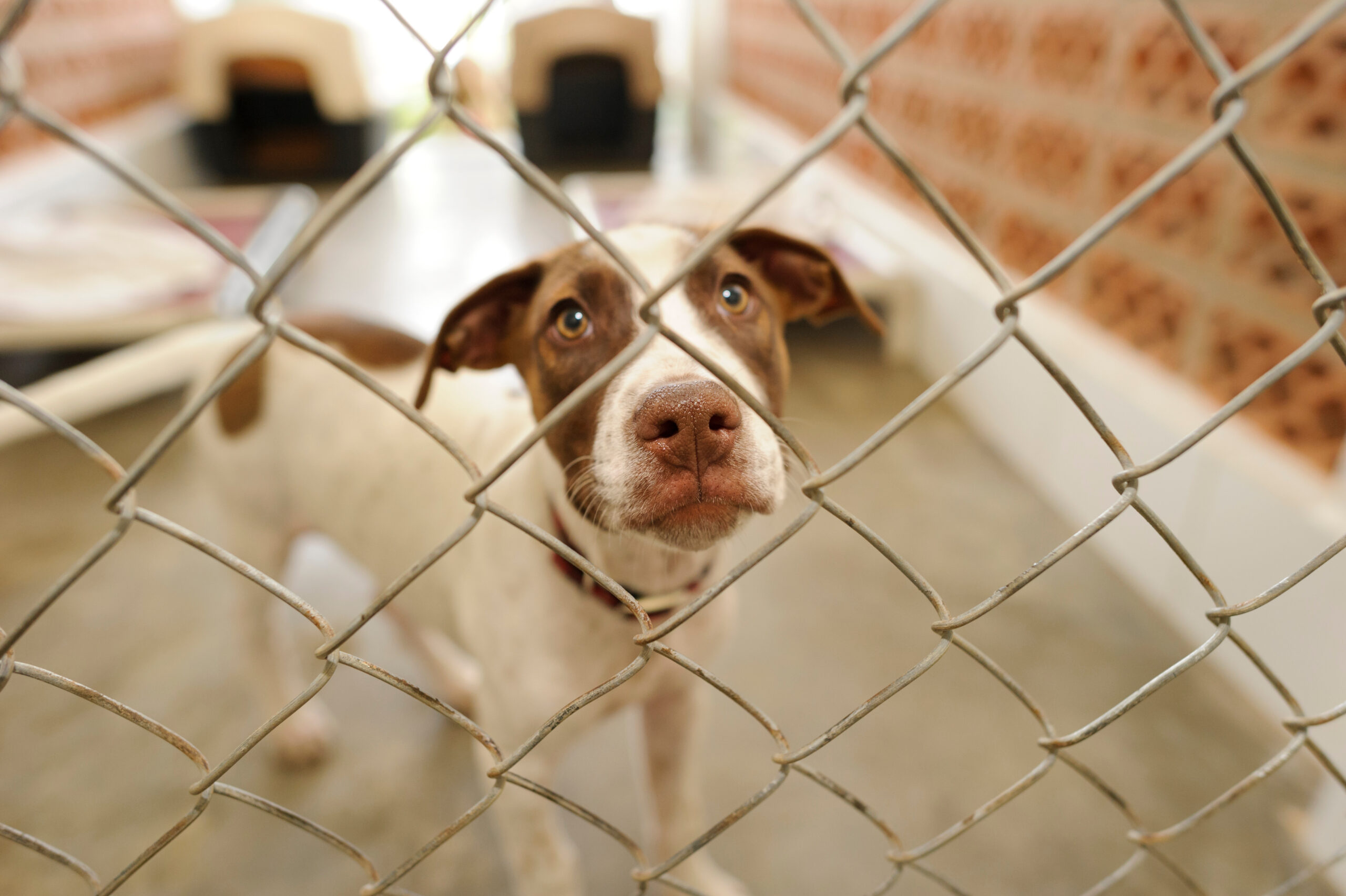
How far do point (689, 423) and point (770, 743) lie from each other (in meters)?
1.15

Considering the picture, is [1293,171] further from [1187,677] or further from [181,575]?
[181,575]

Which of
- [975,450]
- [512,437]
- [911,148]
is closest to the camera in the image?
[512,437]

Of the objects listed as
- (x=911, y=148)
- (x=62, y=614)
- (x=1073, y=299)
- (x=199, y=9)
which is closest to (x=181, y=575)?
(x=62, y=614)

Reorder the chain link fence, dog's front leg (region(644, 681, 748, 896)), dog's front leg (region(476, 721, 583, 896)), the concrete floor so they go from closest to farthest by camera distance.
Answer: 1. the chain link fence
2. dog's front leg (region(476, 721, 583, 896))
3. dog's front leg (region(644, 681, 748, 896))
4. the concrete floor

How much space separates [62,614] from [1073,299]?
292cm

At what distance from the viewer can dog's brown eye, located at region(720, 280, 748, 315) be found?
1.02 metres

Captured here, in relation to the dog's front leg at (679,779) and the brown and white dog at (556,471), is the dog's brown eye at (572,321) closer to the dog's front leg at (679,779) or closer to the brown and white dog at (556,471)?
the brown and white dog at (556,471)

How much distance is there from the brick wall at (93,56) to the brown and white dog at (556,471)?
11.9 feet

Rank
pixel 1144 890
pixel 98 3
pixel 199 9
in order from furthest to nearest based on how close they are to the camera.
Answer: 1. pixel 199 9
2. pixel 98 3
3. pixel 1144 890

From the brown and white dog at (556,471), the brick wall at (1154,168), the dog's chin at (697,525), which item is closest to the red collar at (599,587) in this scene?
the brown and white dog at (556,471)

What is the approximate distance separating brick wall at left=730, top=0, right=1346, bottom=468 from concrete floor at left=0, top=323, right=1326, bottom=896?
66cm

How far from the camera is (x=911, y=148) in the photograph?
139 inches

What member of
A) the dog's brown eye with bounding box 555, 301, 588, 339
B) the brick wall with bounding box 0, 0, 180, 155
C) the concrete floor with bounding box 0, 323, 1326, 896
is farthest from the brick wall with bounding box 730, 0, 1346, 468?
the brick wall with bounding box 0, 0, 180, 155

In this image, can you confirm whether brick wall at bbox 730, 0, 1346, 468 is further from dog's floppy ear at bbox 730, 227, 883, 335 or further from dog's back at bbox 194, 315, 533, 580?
dog's back at bbox 194, 315, 533, 580
